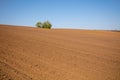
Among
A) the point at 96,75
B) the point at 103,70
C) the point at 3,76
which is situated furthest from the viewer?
the point at 103,70

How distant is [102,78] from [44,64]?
345 centimetres

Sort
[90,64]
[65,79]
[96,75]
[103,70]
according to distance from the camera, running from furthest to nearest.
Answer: [90,64]
[103,70]
[96,75]
[65,79]

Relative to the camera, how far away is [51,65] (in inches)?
319

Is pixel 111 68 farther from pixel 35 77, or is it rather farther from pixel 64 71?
pixel 35 77

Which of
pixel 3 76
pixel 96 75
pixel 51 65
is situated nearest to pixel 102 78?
pixel 96 75

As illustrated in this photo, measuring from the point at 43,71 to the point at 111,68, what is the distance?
14.1 feet

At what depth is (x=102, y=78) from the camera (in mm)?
6758

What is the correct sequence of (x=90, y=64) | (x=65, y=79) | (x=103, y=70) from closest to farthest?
(x=65, y=79)
(x=103, y=70)
(x=90, y=64)

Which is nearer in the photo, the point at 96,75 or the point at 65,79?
the point at 65,79

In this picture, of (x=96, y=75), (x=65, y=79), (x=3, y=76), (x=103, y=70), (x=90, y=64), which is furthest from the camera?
(x=90, y=64)

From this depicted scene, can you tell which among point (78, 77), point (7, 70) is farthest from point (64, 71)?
point (7, 70)

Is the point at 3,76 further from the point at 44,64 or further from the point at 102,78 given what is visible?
the point at 102,78

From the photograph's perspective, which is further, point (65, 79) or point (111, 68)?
point (111, 68)

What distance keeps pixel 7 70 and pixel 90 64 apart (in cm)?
513
